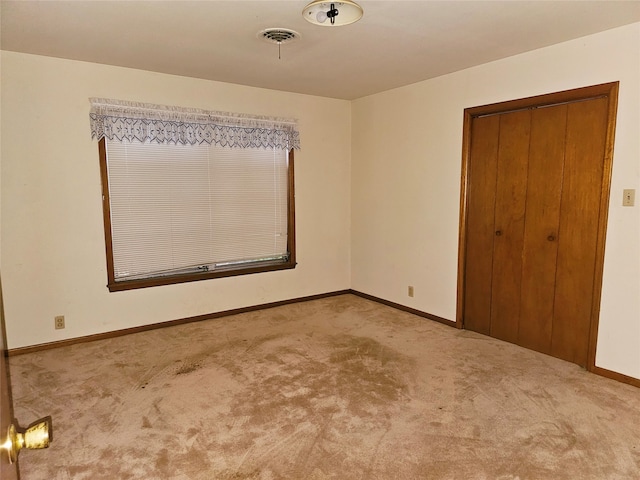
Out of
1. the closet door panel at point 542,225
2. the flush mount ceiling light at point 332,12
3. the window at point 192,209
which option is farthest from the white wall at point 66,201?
the closet door panel at point 542,225

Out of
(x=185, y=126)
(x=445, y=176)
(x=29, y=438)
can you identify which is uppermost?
(x=185, y=126)

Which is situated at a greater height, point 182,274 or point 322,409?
point 182,274

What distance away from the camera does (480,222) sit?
3787 mm

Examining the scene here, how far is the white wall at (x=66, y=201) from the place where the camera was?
129 inches

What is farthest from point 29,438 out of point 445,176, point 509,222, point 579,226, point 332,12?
point 445,176

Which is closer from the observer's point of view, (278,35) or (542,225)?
(278,35)

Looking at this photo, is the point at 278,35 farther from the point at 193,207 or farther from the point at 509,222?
the point at 509,222

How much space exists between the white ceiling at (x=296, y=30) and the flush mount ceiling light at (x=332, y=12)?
13cm

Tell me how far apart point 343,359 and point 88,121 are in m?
2.85

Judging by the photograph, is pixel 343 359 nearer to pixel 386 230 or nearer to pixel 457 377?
pixel 457 377

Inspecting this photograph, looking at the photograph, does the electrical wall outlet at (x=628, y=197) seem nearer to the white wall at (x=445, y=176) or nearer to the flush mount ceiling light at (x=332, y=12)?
the white wall at (x=445, y=176)

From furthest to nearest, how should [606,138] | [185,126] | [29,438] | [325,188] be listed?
[325,188]
[185,126]
[606,138]
[29,438]

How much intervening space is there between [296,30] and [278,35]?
0.14m

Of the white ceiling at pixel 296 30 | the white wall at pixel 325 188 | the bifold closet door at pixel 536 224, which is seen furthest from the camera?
the bifold closet door at pixel 536 224
